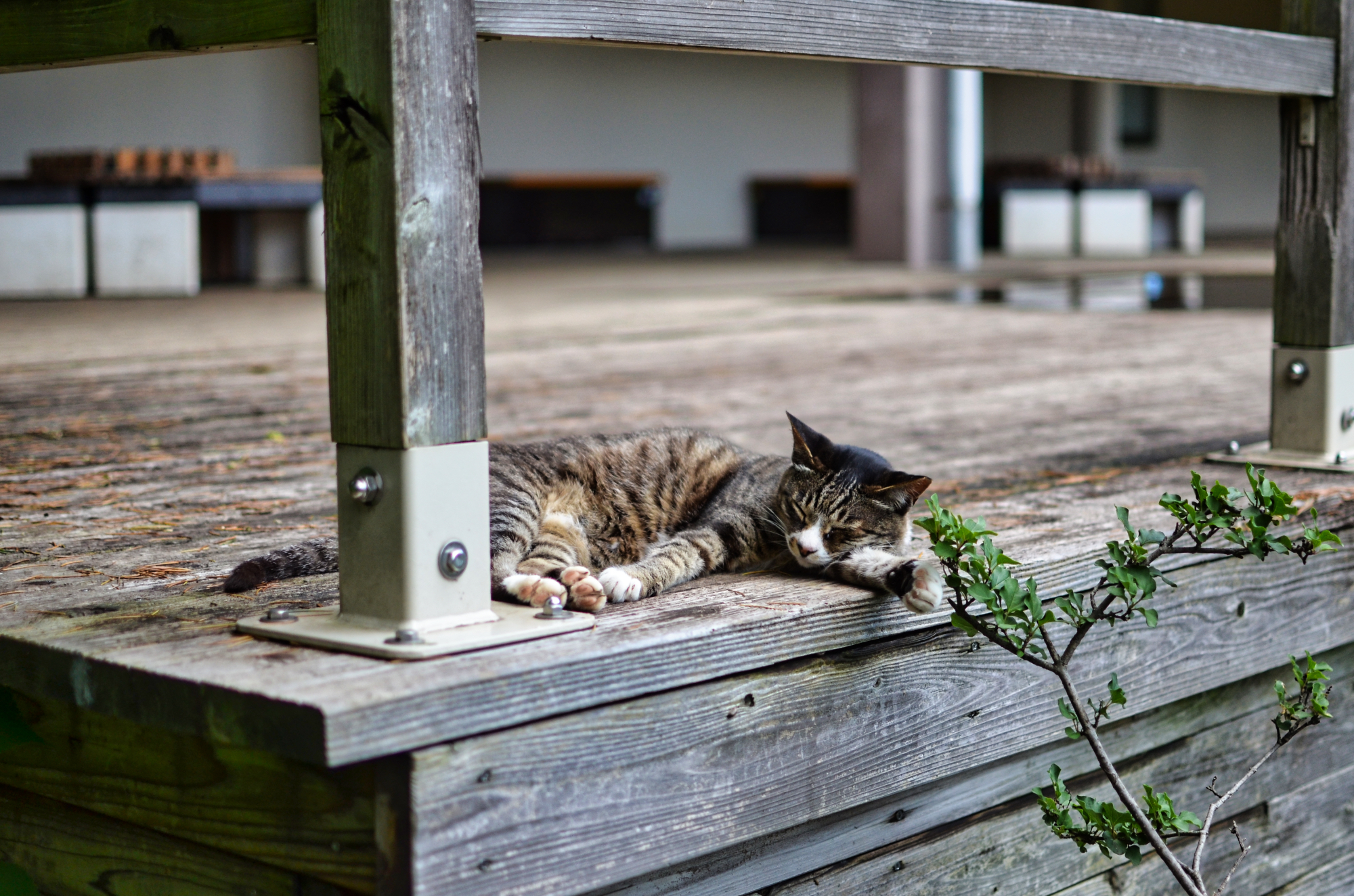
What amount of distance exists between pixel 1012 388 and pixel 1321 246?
1.84 m

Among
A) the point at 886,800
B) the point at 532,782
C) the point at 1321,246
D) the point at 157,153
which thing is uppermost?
the point at 157,153

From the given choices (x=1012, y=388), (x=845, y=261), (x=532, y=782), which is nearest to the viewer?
(x=532, y=782)

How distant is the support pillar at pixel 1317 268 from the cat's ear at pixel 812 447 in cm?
129

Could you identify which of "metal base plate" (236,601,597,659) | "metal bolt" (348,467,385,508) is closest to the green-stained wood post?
"metal base plate" (236,601,597,659)

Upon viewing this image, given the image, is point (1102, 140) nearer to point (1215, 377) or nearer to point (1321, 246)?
point (1215, 377)

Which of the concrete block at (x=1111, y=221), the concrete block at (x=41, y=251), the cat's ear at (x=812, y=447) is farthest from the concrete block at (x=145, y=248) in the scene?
the concrete block at (x=1111, y=221)

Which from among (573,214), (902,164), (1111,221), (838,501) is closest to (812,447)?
(838,501)

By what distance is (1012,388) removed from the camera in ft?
16.2

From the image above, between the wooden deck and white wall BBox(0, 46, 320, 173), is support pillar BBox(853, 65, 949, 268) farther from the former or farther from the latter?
the wooden deck

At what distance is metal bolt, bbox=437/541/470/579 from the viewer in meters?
1.73

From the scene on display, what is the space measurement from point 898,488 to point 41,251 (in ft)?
28.3

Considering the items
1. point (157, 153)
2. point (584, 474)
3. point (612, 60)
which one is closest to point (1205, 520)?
point (584, 474)

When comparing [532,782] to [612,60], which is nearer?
[532,782]

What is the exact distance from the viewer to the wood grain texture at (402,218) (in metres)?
1.64
